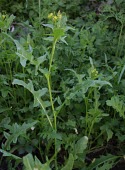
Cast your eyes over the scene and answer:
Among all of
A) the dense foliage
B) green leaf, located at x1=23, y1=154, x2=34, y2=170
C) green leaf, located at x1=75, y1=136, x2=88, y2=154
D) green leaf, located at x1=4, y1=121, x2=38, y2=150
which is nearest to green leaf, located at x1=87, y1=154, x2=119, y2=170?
the dense foliage

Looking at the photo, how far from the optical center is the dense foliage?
6.20ft

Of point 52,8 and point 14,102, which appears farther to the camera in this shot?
point 52,8

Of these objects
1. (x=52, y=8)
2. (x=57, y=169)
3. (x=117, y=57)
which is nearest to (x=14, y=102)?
(x=57, y=169)

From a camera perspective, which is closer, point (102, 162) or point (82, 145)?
point (82, 145)

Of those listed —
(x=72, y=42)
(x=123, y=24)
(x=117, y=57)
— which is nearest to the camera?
(x=72, y=42)

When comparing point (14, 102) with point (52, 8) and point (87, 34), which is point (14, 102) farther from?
point (52, 8)

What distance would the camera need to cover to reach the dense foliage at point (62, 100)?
1.89 m

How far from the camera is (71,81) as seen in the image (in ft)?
7.03

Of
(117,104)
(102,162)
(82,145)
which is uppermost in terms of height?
(117,104)

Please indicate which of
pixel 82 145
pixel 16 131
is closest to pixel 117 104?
pixel 82 145

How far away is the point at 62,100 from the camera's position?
2.17 metres

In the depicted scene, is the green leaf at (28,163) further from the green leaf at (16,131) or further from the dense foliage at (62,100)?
the green leaf at (16,131)

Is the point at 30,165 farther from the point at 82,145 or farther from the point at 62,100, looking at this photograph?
the point at 62,100

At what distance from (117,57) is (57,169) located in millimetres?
920
